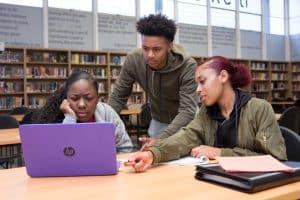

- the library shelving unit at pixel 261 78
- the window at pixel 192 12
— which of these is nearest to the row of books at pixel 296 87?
the library shelving unit at pixel 261 78

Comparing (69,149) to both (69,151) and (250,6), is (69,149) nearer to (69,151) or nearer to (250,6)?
(69,151)

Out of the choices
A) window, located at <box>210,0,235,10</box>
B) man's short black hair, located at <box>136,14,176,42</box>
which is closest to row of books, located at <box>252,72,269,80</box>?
window, located at <box>210,0,235,10</box>

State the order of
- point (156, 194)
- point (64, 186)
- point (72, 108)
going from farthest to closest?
point (72, 108), point (64, 186), point (156, 194)

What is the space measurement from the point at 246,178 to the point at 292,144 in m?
0.61

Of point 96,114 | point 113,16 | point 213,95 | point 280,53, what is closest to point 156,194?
point 213,95

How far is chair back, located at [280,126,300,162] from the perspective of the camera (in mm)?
1577

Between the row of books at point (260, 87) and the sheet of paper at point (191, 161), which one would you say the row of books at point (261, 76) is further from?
the sheet of paper at point (191, 161)

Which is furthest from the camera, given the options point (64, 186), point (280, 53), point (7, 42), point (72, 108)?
point (280, 53)

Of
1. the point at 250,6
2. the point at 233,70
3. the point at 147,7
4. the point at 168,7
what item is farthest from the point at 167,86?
the point at 250,6

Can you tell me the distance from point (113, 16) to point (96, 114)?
6574mm

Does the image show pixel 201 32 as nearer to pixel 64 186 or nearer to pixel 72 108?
pixel 72 108

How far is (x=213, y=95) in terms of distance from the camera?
1699 millimetres

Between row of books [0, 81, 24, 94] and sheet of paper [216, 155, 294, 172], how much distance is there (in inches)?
250

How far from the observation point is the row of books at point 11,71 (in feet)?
22.7
